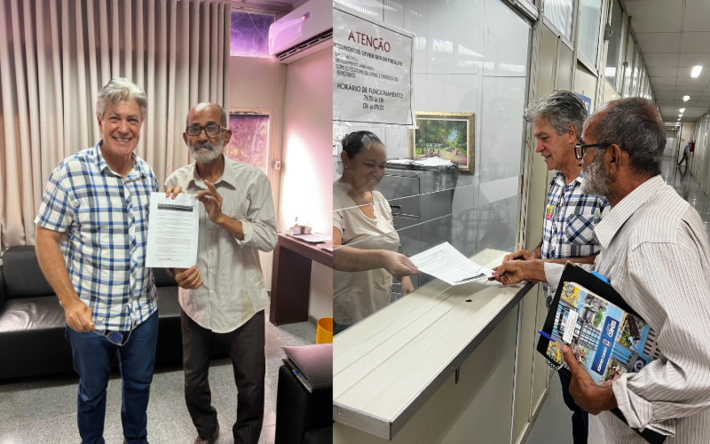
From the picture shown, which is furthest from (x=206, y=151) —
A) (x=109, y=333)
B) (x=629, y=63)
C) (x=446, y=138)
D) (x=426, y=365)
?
(x=629, y=63)

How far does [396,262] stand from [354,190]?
339 millimetres

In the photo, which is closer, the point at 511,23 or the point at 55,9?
the point at 55,9

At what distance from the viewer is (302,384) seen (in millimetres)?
1139

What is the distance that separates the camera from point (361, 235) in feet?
3.69

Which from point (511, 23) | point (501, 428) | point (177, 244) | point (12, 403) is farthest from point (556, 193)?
point (12, 403)

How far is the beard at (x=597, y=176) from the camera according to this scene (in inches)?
53.4

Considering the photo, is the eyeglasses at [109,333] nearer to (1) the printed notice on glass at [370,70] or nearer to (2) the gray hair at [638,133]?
(1) the printed notice on glass at [370,70]

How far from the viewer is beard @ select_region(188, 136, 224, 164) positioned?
112cm

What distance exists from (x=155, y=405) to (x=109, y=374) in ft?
0.44

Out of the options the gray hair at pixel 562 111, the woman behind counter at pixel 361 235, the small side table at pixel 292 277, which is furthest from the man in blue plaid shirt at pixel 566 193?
the small side table at pixel 292 277

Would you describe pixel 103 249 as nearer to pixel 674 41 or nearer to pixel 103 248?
pixel 103 248

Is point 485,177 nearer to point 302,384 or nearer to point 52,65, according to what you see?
point 302,384

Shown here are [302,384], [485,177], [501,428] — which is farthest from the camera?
[501,428]

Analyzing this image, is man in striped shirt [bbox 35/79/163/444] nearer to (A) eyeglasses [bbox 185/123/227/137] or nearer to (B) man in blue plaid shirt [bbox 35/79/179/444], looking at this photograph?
(B) man in blue plaid shirt [bbox 35/79/179/444]
